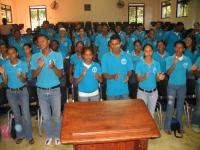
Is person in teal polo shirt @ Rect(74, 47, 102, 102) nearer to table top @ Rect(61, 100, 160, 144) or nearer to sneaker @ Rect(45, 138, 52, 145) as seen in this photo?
sneaker @ Rect(45, 138, 52, 145)

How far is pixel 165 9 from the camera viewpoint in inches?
617

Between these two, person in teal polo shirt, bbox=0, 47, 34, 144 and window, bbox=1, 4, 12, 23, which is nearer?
person in teal polo shirt, bbox=0, 47, 34, 144

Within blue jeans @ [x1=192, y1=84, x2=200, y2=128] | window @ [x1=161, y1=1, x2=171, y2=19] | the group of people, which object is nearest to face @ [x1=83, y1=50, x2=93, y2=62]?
the group of people

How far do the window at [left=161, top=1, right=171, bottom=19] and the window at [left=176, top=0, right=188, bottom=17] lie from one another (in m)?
1.47

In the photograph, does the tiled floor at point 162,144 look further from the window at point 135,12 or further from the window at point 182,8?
Answer: the window at point 135,12

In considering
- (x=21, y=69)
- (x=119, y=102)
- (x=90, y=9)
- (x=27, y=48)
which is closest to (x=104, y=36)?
(x=27, y=48)

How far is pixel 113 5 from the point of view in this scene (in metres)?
17.2

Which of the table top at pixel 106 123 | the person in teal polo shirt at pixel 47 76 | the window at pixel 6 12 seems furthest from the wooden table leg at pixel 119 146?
the window at pixel 6 12

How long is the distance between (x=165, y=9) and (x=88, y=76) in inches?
535

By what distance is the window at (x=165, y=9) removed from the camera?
14873mm

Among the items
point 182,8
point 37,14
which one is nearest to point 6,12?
point 37,14

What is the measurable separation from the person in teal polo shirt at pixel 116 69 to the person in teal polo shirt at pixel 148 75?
183mm

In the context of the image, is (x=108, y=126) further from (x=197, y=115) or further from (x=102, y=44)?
(x=102, y=44)

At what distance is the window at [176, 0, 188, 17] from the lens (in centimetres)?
1207
